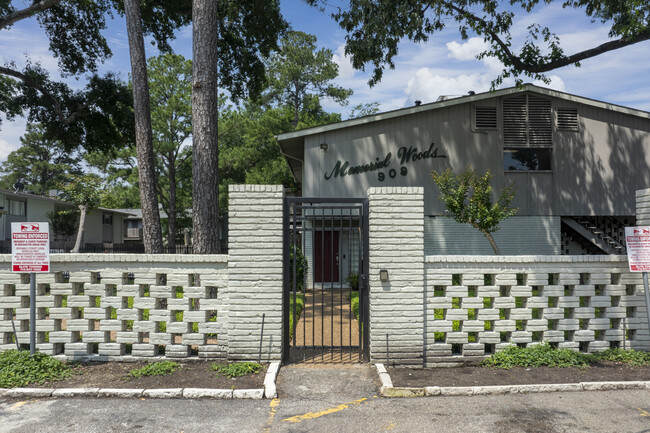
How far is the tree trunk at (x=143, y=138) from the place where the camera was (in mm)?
10250

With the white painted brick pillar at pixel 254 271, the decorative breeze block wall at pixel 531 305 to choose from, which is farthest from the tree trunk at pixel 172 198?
the decorative breeze block wall at pixel 531 305

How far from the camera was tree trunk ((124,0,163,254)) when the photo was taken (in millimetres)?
10250

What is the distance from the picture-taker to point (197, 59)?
9.73m

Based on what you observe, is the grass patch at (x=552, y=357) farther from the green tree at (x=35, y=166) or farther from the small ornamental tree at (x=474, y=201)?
the green tree at (x=35, y=166)

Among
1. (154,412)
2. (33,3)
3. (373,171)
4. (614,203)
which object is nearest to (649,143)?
(614,203)

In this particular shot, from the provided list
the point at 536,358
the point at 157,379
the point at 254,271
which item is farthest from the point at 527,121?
the point at 157,379

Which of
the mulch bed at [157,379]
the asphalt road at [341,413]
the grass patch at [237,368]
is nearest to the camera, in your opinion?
the asphalt road at [341,413]

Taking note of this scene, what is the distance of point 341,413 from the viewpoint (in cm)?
504

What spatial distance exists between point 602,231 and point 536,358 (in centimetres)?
1357

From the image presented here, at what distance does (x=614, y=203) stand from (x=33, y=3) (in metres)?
23.8

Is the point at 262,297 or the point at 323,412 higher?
the point at 262,297

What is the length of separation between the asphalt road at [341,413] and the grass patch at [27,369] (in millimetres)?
524

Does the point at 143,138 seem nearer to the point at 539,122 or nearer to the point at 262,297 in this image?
the point at 262,297

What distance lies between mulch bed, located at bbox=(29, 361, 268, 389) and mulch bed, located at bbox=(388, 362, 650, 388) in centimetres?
207
